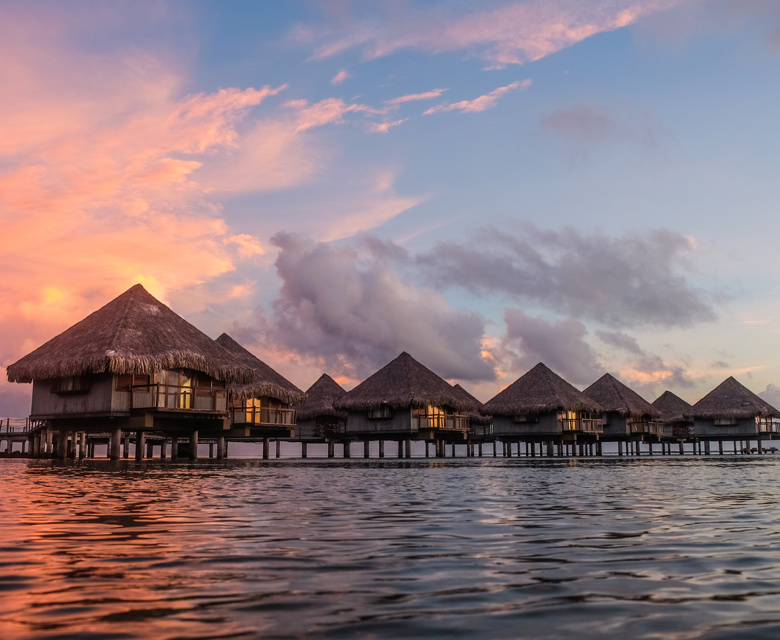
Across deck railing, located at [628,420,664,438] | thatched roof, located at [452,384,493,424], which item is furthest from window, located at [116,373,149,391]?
deck railing, located at [628,420,664,438]

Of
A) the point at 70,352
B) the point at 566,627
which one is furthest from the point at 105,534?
the point at 70,352

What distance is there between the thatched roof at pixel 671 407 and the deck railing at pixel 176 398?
4542cm

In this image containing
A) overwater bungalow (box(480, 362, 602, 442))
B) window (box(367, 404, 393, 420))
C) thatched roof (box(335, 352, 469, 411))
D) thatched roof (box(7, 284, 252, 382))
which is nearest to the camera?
thatched roof (box(7, 284, 252, 382))

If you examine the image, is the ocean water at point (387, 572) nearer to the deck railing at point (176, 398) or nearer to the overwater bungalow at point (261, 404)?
the deck railing at point (176, 398)

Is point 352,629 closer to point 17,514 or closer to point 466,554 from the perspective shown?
point 466,554

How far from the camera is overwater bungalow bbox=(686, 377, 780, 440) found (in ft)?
190

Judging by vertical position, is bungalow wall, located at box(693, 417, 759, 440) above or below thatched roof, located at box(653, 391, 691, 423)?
below

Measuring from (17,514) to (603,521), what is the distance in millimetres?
5681

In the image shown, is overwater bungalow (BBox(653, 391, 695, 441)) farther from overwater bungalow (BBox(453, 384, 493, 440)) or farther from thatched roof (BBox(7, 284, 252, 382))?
thatched roof (BBox(7, 284, 252, 382))

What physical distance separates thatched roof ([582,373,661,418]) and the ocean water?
46.0 m

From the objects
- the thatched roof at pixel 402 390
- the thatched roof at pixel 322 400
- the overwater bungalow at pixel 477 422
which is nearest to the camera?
the thatched roof at pixel 402 390

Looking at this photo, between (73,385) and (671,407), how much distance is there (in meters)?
53.4

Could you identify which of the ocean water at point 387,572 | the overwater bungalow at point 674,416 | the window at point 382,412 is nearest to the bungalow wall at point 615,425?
the overwater bungalow at point 674,416

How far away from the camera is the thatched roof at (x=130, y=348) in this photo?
2630 cm
